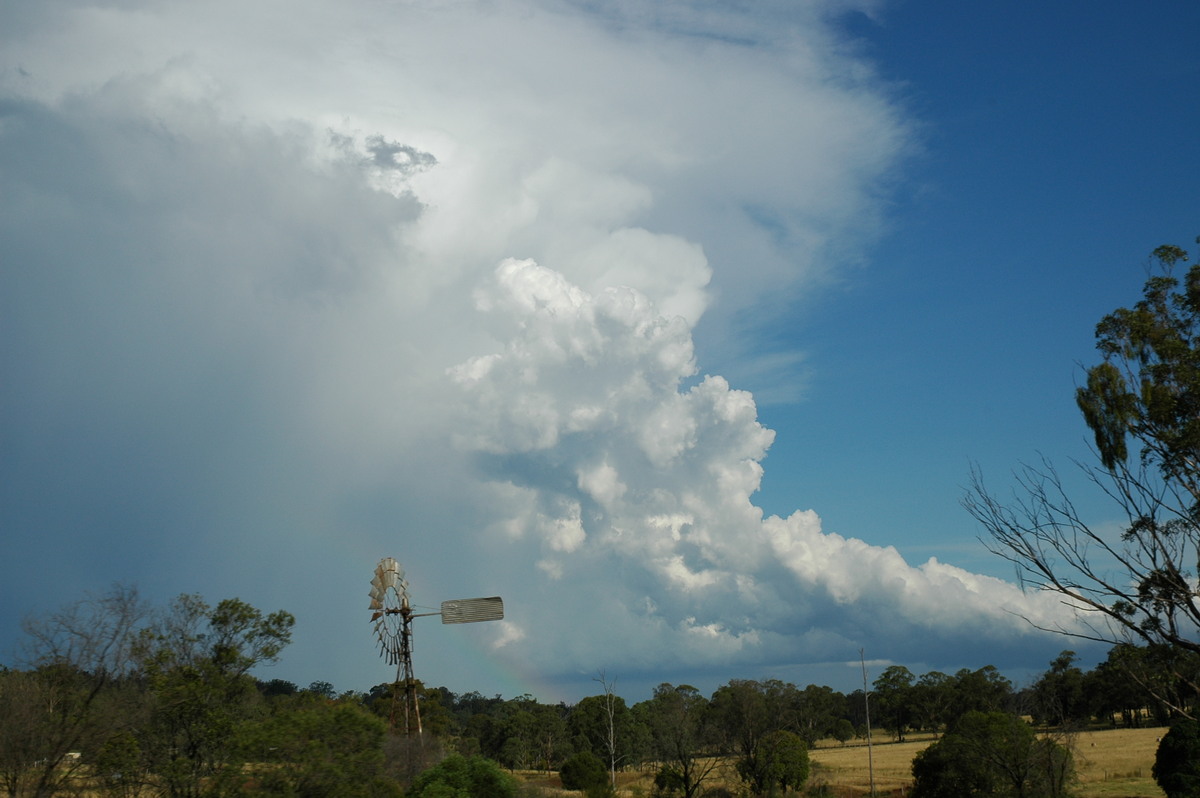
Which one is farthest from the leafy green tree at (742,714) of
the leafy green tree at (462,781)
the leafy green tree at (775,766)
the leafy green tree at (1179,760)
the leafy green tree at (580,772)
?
the leafy green tree at (462,781)

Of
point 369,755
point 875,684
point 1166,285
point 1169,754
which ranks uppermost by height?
point 1166,285

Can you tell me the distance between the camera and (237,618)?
2808 cm

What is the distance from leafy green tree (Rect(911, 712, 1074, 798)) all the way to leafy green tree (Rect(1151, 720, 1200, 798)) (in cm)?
352

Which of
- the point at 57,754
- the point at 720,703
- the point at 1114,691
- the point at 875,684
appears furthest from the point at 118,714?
the point at 875,684

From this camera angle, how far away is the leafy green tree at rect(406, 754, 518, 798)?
84.2 ft

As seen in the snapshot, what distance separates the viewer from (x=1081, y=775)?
5169 cm

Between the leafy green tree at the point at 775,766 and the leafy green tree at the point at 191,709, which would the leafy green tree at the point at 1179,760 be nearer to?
the leafy green tree at the point at 775,766

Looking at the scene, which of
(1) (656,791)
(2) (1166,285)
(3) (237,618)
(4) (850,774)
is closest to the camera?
(2) (1166,285)

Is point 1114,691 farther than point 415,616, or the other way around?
point 1114,691

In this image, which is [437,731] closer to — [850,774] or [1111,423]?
[850,774]

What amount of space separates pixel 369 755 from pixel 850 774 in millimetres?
50159

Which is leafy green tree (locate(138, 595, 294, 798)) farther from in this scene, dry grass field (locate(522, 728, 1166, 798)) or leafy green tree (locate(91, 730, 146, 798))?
dry grass field (locate(522, 728, 1166, 798))

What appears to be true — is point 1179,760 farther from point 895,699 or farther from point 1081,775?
point 895,699

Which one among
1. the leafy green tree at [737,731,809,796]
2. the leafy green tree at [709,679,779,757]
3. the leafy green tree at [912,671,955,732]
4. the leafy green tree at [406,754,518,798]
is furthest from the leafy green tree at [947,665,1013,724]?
the leafy green tree at [406,754,518,798]
